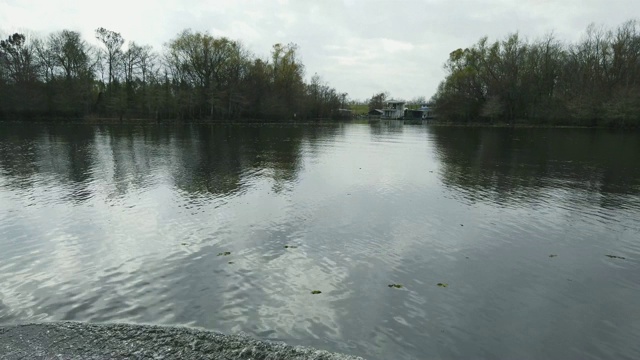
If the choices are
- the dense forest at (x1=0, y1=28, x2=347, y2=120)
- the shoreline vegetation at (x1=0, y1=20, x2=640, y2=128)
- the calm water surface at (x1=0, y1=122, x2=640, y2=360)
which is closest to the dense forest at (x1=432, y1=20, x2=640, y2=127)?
the shoreline vegetation at (x1=0, y1=20, x2=640, y2=128)

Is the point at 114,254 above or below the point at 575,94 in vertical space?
below

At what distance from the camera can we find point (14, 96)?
6656 centimetres

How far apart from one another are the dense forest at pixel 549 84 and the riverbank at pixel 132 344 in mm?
83935

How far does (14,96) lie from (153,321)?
7829 cm

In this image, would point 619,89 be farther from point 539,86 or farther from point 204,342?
point 204,342

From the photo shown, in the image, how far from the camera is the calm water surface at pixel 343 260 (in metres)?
6.58

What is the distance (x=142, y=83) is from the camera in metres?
81.9

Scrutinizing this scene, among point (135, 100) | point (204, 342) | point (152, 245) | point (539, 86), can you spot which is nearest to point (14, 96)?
point (135, 100)

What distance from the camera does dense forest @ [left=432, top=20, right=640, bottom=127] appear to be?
75.5m

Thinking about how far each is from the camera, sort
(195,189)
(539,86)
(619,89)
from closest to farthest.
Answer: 1. (195,189)
2. (619,89)
3. (539,86)

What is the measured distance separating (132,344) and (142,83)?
8584cm

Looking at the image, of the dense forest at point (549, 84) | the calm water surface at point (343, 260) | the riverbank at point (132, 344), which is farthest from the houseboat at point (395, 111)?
the riverbank at point (132, 344)

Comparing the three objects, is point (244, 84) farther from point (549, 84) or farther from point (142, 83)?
point (549, 84)

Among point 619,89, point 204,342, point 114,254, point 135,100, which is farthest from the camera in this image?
point 135,100
